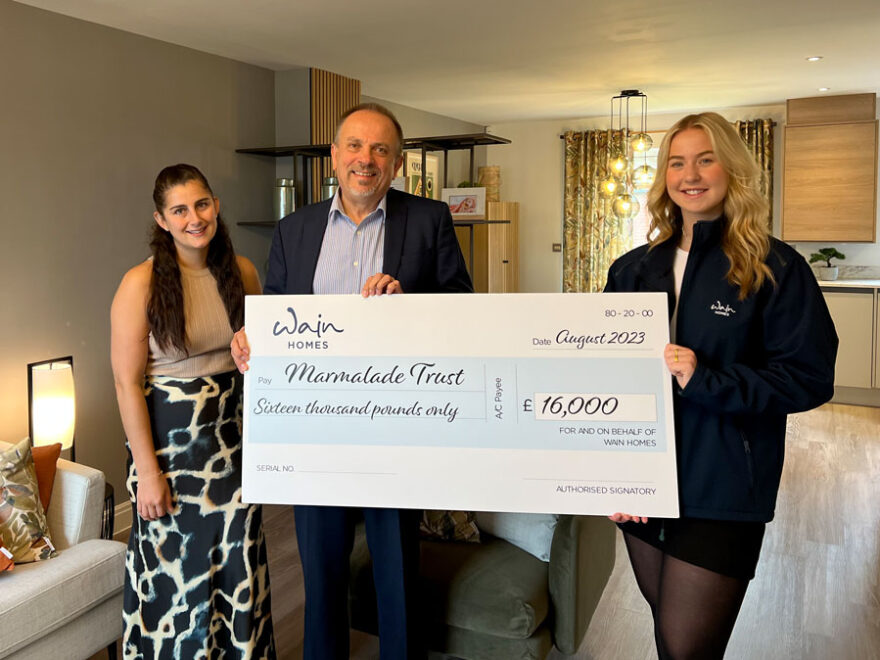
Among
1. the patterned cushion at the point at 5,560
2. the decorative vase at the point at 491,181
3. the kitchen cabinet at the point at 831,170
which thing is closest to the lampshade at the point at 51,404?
the patterned cushion at the point at 5,560

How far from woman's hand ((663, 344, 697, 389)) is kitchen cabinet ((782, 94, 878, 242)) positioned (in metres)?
6.29

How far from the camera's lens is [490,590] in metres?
2.28

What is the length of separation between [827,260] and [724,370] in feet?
21.6

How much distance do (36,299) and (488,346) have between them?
2791 mm

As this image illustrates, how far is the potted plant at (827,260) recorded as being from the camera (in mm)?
7176

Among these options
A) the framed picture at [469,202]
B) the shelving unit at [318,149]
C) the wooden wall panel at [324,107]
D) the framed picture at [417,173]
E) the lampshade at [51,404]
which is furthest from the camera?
the framed picture at [417,173]

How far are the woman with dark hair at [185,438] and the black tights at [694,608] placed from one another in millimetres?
1105

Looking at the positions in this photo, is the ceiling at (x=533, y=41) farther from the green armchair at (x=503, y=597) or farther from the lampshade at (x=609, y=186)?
the green armchair at (x=503, y=597)

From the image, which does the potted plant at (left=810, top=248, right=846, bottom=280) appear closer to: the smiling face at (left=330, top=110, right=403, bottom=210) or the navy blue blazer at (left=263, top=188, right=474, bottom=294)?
the navy blue blazer at (left=263, top=188, right=474, bottom=294)

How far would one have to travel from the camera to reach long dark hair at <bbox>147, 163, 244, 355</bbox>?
6.40 feet

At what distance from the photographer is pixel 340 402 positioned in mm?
1836

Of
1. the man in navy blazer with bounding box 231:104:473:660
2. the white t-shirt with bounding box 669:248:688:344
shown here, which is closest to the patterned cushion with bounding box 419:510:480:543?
the man in navy blazer with bounding box 231:104:473:660

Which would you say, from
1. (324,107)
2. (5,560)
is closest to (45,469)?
(5,560)

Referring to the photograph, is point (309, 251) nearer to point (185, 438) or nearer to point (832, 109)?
point (185, 438)
